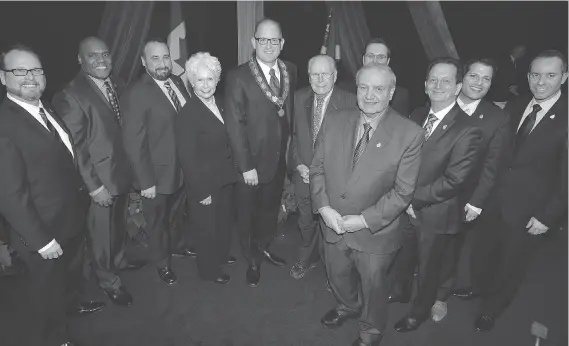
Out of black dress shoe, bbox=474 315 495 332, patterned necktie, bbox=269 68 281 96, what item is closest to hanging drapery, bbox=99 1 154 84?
patterned necktie, bbox=269 68 281 96

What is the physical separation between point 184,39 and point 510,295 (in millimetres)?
3833

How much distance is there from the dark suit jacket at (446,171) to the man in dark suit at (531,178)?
0.33 m

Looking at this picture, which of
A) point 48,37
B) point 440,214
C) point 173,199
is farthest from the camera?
point 48,37

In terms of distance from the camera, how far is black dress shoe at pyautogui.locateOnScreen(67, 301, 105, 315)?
3.07 metres

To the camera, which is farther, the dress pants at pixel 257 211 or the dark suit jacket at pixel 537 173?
the dress pants at pixel 257 211

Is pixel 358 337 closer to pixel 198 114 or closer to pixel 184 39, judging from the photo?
pixel 198 114

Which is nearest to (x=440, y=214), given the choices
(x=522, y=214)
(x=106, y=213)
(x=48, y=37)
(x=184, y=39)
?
(x=522, y=214)

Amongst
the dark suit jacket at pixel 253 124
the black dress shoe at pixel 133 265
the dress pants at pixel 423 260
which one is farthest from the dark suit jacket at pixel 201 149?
the dress pants at pixel 423 260

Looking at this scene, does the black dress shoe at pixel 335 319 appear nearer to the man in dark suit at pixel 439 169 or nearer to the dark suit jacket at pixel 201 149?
the man in dark suit at pixel 439 169

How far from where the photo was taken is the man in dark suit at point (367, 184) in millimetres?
2254

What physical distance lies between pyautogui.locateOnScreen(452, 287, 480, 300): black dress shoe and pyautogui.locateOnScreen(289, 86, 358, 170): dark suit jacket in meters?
1.61

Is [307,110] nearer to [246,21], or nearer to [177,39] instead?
[246,21]

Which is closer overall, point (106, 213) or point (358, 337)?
point (358, 337)

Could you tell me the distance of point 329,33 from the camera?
4.24 meters
